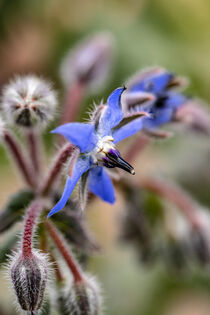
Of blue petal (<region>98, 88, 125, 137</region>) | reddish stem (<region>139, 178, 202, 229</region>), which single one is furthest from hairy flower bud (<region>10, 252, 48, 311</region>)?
reddish stem (<region>139, 178, 202, 229</region>)

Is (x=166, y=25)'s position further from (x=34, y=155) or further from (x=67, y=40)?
(x=34, y=155)

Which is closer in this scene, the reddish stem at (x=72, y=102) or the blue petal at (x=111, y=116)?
the blue petal at (x=111, y=116)

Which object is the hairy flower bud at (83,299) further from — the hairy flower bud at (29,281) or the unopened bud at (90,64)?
the unopened bud at (90,64)

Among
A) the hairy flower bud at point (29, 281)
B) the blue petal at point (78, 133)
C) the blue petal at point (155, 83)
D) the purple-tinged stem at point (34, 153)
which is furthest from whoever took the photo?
the purple-tinged stem at point (34, 153)

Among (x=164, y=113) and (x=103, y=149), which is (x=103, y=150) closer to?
(x=103, y=149)

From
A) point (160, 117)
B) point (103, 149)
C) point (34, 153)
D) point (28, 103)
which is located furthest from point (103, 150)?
point (34, 153)

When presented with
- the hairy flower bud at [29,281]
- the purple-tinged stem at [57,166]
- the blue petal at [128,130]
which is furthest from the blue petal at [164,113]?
the hairy flower bud at [29,281]

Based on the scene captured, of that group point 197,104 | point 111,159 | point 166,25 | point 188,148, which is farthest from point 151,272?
point 111,159
